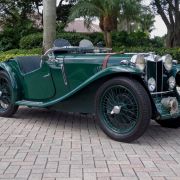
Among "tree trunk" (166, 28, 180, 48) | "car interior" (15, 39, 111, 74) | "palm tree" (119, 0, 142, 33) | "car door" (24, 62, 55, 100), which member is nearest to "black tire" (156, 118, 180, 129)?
"car interior" (15, 39, 111, 74)

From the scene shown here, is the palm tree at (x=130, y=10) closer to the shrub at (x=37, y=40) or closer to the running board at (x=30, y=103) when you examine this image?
the shrub at (x=37, y=40)

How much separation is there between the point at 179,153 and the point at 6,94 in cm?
349

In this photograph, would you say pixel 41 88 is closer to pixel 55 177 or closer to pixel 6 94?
pixel 6 94

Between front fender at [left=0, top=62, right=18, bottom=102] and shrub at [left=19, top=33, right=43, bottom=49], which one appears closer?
front fender at [left=0, top=62, right=18, bottom=102]

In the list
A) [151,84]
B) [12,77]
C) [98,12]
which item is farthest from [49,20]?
[151,84]

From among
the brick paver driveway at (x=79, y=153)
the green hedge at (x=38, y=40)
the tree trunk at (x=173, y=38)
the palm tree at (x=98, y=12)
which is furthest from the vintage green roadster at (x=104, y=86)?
the tree trunk at (x=173, y=38)

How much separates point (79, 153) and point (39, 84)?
6.49 feet

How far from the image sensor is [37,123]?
22.6ft

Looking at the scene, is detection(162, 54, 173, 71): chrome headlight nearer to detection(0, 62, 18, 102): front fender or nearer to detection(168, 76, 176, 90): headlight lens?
detection(168, 76, 176, 90): headlight lens

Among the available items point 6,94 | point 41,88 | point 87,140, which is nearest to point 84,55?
point 41,88

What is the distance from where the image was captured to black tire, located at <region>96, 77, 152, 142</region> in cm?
535

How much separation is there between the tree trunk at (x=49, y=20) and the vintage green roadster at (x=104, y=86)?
4178 mm

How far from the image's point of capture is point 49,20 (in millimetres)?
11422

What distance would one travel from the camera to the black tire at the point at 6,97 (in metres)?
7.16
